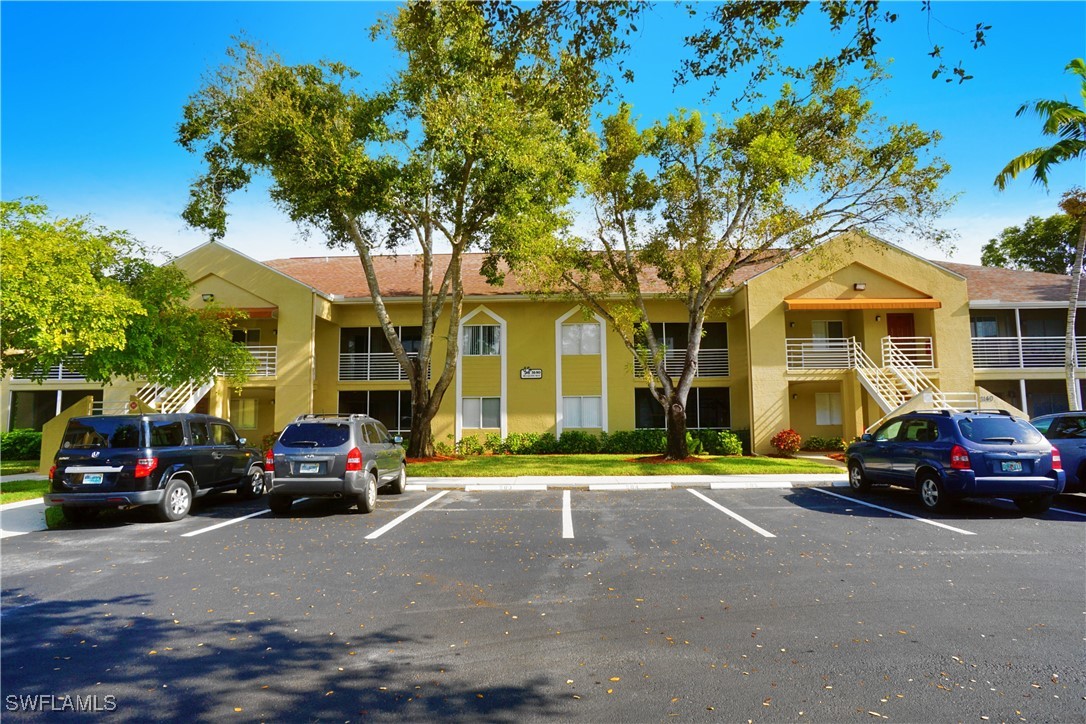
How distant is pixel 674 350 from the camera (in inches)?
951

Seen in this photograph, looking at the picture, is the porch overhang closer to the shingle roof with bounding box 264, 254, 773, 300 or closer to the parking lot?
the shingle roof with bounding box 264, 254, 773, 300

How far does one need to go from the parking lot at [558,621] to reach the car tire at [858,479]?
10.1 ft

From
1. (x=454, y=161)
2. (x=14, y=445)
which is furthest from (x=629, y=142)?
(x=14, y=445)

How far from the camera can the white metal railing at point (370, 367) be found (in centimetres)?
2403

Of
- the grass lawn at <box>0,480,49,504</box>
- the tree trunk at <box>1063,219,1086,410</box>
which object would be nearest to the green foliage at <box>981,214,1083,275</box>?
the tree trunk at <box>1063,219,1086,410</box>

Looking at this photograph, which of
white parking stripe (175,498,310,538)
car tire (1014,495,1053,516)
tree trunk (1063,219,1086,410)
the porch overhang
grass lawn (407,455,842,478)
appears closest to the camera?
white parking stripe (175,498,310,538)

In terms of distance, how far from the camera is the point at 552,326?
23844mm

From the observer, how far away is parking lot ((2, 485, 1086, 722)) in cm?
371

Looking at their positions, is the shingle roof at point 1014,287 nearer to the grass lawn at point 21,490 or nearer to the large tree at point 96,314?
the large tree at point 96,314

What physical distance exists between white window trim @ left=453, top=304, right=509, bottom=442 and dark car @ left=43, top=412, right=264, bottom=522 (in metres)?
13.0

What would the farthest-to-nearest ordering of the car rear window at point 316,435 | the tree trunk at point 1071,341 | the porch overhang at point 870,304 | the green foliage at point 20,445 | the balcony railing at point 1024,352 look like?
the green foliage at point 20,445, the balcony railing at point 1024,352, the porch overhang at point 870,304, the tree trunk at point 1071,341, the car rear window at point 316,435

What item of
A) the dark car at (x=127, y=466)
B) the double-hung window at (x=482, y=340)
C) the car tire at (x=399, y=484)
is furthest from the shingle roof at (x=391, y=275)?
the dark car at (x=127, y=466)

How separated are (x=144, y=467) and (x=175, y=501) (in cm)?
87

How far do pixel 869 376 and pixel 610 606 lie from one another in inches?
751
